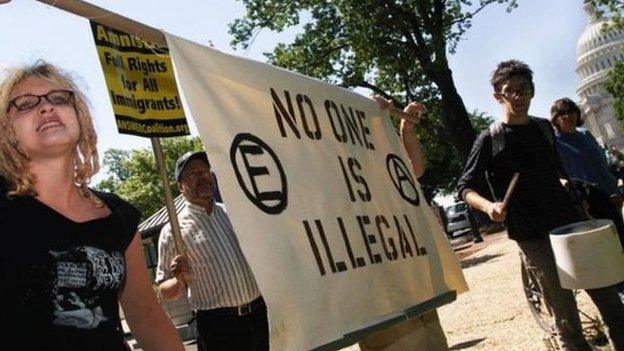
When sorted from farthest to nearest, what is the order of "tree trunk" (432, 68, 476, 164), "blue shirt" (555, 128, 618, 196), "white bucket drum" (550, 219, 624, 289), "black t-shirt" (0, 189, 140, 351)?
"tree trunk" (432, 68, 476, 164)
"blue shirt" (555, 128, 618, 196)
"white bucket drum" (550, 219, 624, 289)
"black t-shirt" (0, 189, 140, 351)

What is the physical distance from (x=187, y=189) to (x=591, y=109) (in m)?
138

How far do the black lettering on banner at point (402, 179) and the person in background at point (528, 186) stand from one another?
22.8 inches

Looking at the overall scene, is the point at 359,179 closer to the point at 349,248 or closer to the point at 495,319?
the point at 349,248

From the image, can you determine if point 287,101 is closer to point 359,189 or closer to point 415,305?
point 359,189

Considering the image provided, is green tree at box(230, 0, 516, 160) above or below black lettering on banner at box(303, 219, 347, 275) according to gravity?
above

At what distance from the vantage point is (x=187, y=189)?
392 centimetres

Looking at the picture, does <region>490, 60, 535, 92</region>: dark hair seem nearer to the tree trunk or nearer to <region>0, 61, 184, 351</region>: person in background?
<region>0, 61, 184, 351</region>: person in background

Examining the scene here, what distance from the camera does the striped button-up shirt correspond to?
365 cm

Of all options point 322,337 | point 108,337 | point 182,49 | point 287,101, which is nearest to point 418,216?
point 287,101

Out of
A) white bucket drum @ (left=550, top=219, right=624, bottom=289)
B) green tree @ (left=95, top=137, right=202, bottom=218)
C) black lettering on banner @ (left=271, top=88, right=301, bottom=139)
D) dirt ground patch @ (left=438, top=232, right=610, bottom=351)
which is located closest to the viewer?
black lettering on banner @ (left=271, top=88, right=301, bottom=139)

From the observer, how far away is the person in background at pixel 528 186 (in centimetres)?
385

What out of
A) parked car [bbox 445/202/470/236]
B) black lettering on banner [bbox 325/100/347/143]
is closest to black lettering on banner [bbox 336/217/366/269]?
black lettering on banner [bbox 325/100/347/143]

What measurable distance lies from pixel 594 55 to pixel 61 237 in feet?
475

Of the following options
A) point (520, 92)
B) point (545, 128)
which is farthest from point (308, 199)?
point (545, 128)
